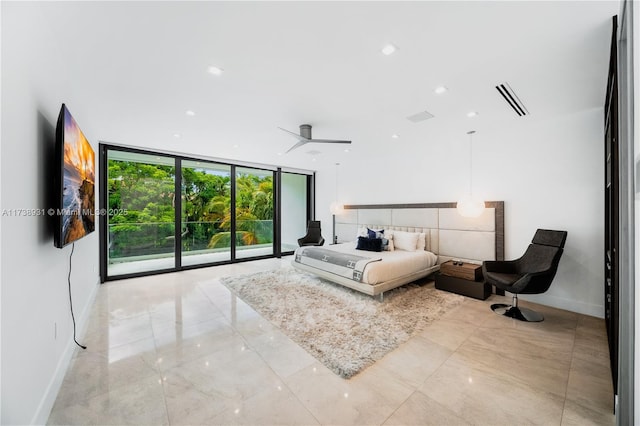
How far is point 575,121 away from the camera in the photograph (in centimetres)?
352

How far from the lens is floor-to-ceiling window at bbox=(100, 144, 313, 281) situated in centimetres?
508

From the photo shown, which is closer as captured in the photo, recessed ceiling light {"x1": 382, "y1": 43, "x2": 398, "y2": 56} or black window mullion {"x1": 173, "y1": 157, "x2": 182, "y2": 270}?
recessed ceiling light {"x1": 382, "y1": 43, "x2": 398, "y2": 56}

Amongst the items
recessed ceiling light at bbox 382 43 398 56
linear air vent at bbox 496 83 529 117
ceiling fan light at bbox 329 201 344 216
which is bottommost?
ceiling fan light at bbox 329 201 344 216

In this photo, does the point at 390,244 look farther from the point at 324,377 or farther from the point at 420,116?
the point at 324,377

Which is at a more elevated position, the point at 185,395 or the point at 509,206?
the point at 509,206

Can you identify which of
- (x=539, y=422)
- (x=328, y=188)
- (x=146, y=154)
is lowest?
(x=539, y=422)

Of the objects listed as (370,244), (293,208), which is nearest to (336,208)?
(293,208)

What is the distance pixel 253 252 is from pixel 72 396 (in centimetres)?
517

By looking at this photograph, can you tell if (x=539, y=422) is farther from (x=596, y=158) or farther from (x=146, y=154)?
(x=146, y=154)

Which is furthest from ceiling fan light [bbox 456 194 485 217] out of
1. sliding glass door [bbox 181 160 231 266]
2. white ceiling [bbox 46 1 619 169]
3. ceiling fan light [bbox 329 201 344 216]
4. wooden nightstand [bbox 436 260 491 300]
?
sliding glass door [bbox 181 160 231 266]

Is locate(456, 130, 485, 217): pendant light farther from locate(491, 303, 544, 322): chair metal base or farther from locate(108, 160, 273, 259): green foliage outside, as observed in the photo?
locate(108, 160, 273, 259): green foliage outside

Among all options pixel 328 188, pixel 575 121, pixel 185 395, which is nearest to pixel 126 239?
pixel 185 395

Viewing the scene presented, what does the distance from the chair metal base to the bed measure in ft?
3.09

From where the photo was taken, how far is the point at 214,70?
7.95ft
